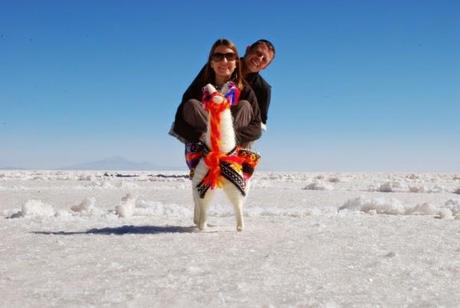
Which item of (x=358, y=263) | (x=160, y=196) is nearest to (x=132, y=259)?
(x=358, y=263)

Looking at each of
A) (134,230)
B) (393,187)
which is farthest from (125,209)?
(393,187)

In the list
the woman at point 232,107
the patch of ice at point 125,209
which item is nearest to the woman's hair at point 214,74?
the woman at point 232,107

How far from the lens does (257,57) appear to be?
4199mm

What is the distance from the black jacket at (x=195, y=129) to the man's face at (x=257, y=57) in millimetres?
217

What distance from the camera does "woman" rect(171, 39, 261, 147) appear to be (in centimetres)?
389

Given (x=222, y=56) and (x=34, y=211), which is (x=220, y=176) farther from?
(x=34, y=211)

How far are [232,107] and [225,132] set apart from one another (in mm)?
302

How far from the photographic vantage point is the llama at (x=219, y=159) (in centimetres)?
364

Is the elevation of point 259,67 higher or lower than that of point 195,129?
higher

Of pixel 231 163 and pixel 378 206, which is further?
pixel 378 206

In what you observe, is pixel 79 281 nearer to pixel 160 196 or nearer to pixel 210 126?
pixel 210 126

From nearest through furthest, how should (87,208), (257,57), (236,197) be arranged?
(236,197) → (257,57) → (87,208)

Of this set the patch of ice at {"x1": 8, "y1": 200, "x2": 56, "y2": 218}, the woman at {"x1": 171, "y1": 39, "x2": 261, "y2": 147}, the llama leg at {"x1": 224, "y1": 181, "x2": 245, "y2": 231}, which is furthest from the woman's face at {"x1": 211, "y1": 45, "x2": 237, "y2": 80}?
the patch of ice at {"x1": 8, "y1": 200, "x2": 56, "y2": 218}

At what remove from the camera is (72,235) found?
144 inches
